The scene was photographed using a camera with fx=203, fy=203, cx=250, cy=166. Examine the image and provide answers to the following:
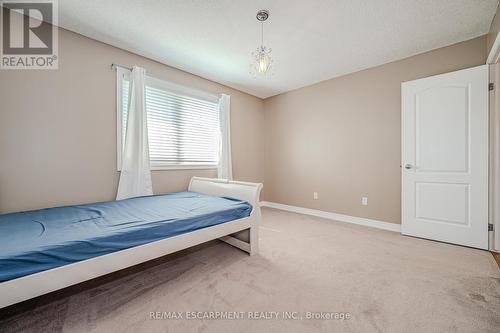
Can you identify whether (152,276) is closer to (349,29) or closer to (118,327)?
(118,327)

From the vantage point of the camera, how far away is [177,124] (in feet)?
10.3

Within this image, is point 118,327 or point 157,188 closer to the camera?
point 118,327

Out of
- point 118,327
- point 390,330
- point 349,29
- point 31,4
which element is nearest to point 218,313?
point 118,327

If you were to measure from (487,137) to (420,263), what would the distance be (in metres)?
1.60

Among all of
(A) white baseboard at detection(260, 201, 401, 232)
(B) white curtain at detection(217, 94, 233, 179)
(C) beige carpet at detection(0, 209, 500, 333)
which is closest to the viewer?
(C) beige carpet at detection(0, 209, 500, 333)

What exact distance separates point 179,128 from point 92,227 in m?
2.01

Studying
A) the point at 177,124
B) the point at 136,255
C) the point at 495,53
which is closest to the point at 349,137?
the point at 495,53

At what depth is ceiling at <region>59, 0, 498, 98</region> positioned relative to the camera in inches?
75.4

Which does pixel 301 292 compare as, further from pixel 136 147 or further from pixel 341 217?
pixel 136 147

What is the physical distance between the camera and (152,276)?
5.75ft

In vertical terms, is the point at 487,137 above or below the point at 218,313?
above

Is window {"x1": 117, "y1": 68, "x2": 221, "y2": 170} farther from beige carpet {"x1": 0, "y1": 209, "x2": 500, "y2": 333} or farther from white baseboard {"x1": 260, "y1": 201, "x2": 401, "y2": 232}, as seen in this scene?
white baseboard {"x1": 260, "y1": 201, "x2": 401, "y2": 232}
